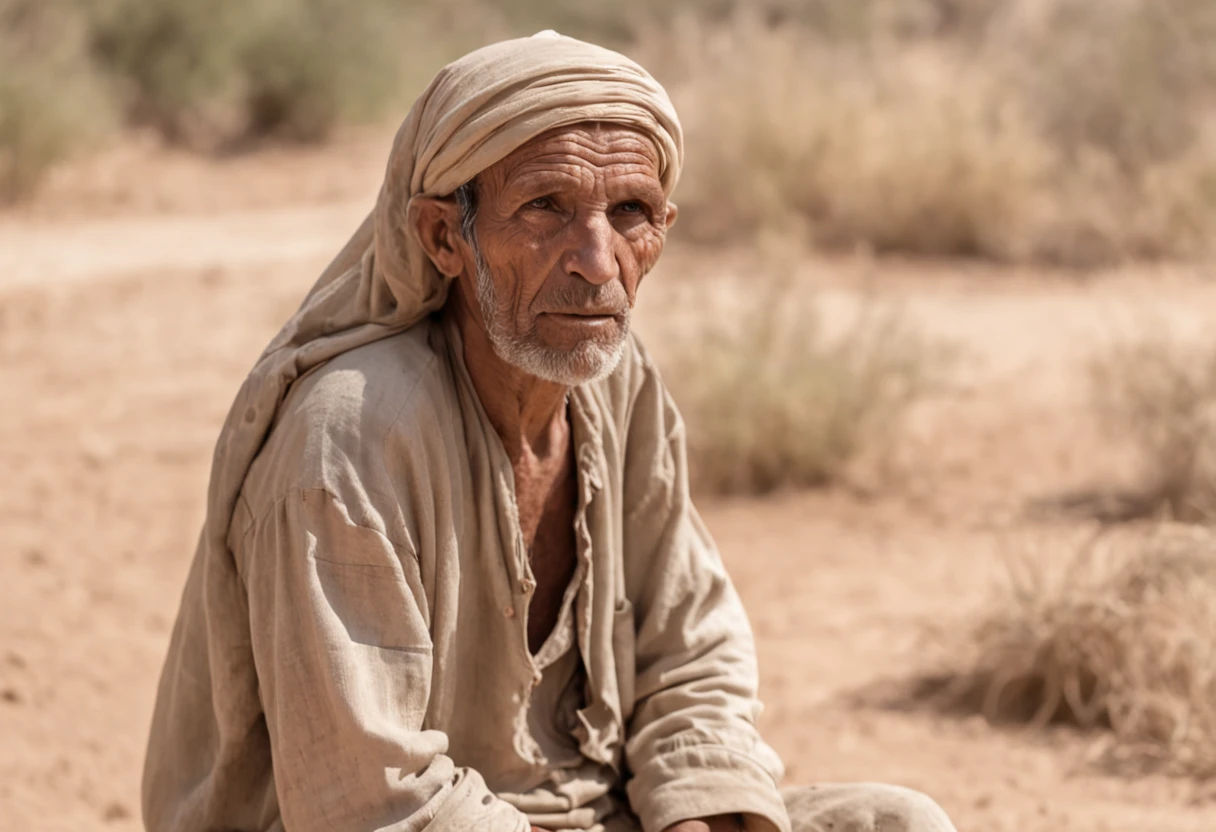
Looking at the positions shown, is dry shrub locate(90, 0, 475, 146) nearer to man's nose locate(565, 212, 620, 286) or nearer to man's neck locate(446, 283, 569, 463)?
man's neck locate(446, 283, 569, 463)

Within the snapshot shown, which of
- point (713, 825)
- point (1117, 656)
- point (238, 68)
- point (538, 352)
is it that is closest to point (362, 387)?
point (538, 352)

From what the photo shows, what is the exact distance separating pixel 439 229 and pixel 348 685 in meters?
0.71

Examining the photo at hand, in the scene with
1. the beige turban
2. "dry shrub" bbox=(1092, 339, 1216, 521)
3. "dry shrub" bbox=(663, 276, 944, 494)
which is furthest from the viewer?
"dry shrub" bbox=(663, 276, 944, 494)

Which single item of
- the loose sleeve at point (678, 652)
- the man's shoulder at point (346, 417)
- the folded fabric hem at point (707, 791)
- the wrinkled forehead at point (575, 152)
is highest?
the wrinkled forehead at point (575, 152)

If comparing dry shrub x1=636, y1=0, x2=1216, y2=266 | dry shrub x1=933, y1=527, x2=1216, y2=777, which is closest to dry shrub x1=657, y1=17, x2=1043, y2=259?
dry shrub x1=636, y1=0, x2=1216, y2=266

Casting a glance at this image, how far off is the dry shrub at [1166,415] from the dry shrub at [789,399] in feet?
2.84

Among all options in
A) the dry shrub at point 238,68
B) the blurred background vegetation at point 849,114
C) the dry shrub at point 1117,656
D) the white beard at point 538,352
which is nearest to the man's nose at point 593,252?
the white beard at point 538,352

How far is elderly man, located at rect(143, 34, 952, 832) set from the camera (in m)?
2.59

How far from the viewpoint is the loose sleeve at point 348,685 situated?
254 cm

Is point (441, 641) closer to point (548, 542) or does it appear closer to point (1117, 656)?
point (548, 542)

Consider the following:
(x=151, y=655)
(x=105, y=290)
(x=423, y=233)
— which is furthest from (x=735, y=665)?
(x=105, y=290)

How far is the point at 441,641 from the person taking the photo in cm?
274

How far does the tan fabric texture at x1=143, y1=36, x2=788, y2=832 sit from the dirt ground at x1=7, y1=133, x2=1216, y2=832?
183 centimetres

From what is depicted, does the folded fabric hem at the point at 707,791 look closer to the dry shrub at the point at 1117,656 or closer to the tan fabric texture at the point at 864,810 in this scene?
the tan fabric texture at the point at 864,810
